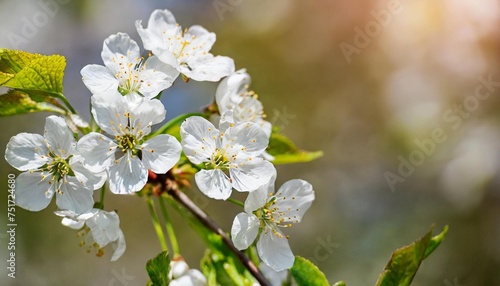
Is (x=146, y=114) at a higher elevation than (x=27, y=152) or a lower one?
higher

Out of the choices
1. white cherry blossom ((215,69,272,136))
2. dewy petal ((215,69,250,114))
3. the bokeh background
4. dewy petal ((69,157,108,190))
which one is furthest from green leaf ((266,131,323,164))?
the bokeh background

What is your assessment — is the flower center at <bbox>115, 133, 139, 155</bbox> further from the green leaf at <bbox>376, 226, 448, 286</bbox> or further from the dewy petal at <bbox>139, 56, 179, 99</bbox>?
the green leaf at <bbox>376, 226, 448, 286</bbox>

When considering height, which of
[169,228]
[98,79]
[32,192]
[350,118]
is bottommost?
[350,118]

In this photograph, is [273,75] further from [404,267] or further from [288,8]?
[404,267]

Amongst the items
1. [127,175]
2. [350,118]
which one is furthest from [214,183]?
[350,118]

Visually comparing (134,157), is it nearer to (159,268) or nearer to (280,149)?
(159,268)

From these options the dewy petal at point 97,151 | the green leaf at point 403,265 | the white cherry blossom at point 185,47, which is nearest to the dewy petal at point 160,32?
the white cherry blossom at point 185,47
